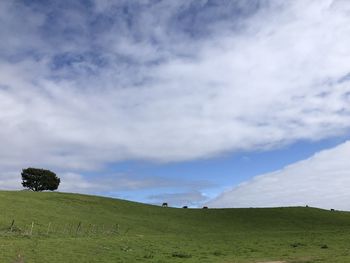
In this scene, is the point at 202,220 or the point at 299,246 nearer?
the point at 299,246

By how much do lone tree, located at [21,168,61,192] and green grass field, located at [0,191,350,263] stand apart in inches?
1390

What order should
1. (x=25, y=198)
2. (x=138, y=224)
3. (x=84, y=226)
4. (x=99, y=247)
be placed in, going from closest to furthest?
(x=99, y=247) < (x=84, y=226) < (x=138, y=224) < (x=25, y=198)

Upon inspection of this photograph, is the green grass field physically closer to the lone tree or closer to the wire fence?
the wire fence

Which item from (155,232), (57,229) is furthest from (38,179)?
(57,229)

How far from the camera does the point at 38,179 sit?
13062 centimetres

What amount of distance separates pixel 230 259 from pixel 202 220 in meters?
59.4

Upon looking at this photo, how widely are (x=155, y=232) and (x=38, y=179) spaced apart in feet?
234

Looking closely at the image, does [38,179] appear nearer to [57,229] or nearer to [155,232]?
[155,232]

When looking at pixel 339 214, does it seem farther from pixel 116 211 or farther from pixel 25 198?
pixel 25 198

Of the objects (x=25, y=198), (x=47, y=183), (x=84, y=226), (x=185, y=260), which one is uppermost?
(x=47, y=183)

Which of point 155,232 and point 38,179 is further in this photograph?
point 38,179

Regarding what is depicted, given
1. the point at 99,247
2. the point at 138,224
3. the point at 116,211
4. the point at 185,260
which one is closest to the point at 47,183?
the point at 116,211

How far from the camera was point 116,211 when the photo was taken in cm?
8875

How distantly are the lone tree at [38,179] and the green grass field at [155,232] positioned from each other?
3531 centimetres
